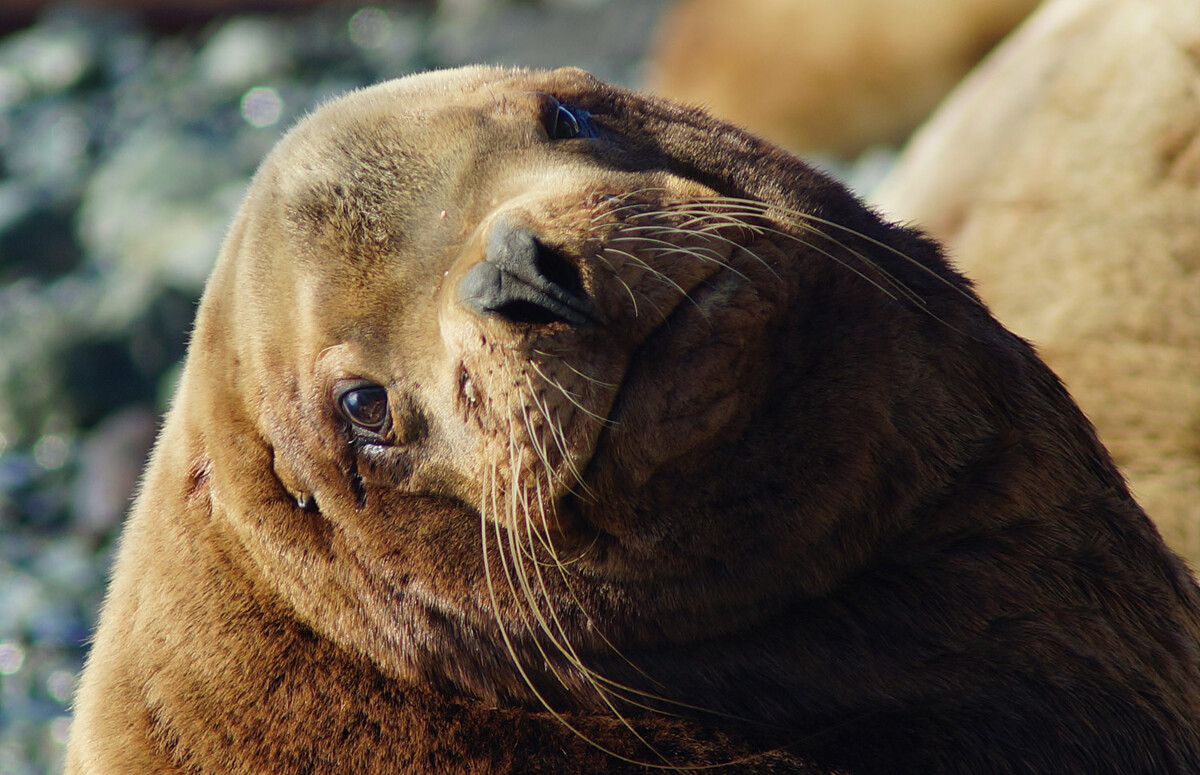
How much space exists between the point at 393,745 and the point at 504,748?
0.68 feet

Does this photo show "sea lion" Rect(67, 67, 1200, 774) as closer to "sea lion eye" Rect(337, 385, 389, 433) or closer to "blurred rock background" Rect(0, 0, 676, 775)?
"sea lion eye" Rect(337, 385, 389, 433)

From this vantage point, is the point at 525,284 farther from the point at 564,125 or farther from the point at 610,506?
the point at 564,125

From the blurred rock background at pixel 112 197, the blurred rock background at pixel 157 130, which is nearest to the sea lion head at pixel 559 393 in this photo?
the blurred rock background at pixel 112 197

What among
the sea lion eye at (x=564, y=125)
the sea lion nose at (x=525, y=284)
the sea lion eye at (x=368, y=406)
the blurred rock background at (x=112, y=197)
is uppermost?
the sea lion eye at (x=564, y=125)

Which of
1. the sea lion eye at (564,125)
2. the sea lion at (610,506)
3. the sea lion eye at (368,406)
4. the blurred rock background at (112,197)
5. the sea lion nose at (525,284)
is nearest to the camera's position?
the sea lion nose at (525,284)

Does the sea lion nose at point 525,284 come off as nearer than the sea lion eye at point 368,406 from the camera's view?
Yes

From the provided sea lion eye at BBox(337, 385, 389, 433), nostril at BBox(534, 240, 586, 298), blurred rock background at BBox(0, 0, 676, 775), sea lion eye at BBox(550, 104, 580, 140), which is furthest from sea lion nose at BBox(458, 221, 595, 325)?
blurred rock background at BBox(0, 0, 676, 775)

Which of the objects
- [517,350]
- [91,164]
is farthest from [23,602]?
[91,164]

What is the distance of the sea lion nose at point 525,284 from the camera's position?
86.7 inches

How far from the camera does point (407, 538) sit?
2.45 metres

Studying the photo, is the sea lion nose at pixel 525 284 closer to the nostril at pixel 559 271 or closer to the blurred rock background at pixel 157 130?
the nostril at pixel 559 271

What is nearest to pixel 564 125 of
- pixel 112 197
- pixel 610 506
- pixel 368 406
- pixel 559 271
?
pixel 559 271

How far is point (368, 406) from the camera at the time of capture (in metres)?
2.47

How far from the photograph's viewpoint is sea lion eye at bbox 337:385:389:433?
2461 millimetres
